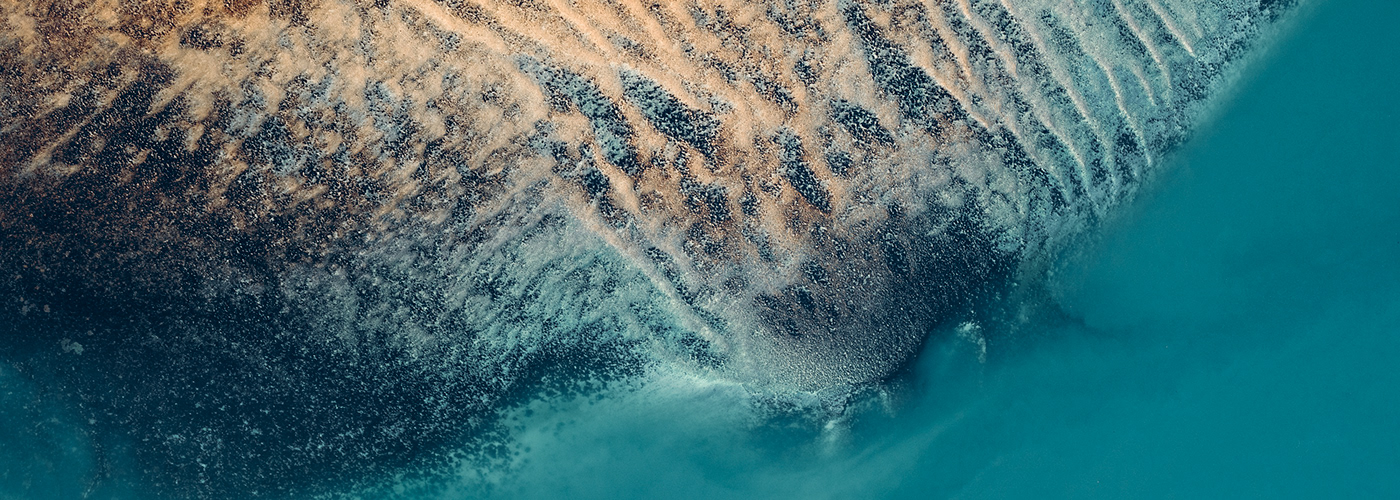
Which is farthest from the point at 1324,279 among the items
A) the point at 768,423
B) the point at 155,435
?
the point at 155,435

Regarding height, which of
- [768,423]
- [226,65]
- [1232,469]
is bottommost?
[1232,469]

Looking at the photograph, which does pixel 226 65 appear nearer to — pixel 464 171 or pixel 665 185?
pixel 464 171

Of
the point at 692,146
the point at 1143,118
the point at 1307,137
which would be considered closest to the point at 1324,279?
the point at 1307,137

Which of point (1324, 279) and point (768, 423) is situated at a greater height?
point (768, 423)

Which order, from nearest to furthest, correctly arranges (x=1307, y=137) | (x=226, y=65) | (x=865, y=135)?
(x=226, y=65) < (x=865, y=135) < (x=1307, y=137)

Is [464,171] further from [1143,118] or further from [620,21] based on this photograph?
[1143,118]

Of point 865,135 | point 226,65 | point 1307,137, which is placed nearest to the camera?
point 226,65

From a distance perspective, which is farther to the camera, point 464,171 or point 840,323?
point 840,323
